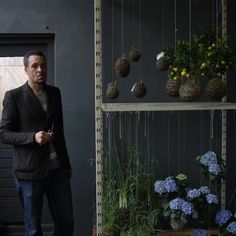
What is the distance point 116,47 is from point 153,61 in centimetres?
33

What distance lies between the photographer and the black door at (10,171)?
3.62 metres

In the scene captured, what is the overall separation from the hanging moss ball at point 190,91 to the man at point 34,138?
872 mm

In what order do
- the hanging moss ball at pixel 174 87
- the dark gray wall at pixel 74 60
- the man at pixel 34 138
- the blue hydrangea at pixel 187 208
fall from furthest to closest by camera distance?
the dark gray wall at pixel 74 60
the blue hydrangea at pixel 187 208
the hanging moss ball at pixel 174 87
the man at pixel 34 138

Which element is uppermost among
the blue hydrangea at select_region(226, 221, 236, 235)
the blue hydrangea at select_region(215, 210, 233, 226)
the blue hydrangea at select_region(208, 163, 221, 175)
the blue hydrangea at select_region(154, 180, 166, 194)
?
the blue hydrangea at select_region(208, 163, 221, 175)

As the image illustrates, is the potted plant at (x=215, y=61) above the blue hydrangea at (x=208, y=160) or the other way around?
above

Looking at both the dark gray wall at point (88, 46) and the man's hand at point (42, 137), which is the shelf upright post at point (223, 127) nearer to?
the dark gray wall at point (88, 46)

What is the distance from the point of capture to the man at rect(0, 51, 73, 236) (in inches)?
107

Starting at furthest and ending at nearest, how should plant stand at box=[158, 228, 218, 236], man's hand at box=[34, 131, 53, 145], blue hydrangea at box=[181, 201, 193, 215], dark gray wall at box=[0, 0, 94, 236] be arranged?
dark gray wall at box=[0, 0, 94, 236] → plant stand at box=[158, 228, 218, 236] → blue hydrangea at box=[181, 201, 193, 215] → man's hand at box=[34, 131, 53, 145]

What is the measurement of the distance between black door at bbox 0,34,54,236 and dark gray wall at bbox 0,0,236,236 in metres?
0.13

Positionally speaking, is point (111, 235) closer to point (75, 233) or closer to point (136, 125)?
point (75, 233)

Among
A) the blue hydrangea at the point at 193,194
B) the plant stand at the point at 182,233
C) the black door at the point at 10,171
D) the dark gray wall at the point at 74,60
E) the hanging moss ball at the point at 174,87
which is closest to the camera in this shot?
the hanging moss ball at the point at 174,87

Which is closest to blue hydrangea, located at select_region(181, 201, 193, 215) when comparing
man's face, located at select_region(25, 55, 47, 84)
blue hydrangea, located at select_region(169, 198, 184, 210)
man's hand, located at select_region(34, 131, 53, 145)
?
blue hydrangea, located at select_region(169, 198, 184, 210)

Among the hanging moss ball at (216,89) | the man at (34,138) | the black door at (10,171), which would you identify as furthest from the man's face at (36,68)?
the hanging moss ball at (216,89)

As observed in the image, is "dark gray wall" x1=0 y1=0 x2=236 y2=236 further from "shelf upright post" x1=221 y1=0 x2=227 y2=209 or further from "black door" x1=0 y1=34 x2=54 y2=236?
"shelf upright post" x1=221 y1=0 x2=227 y2=209
